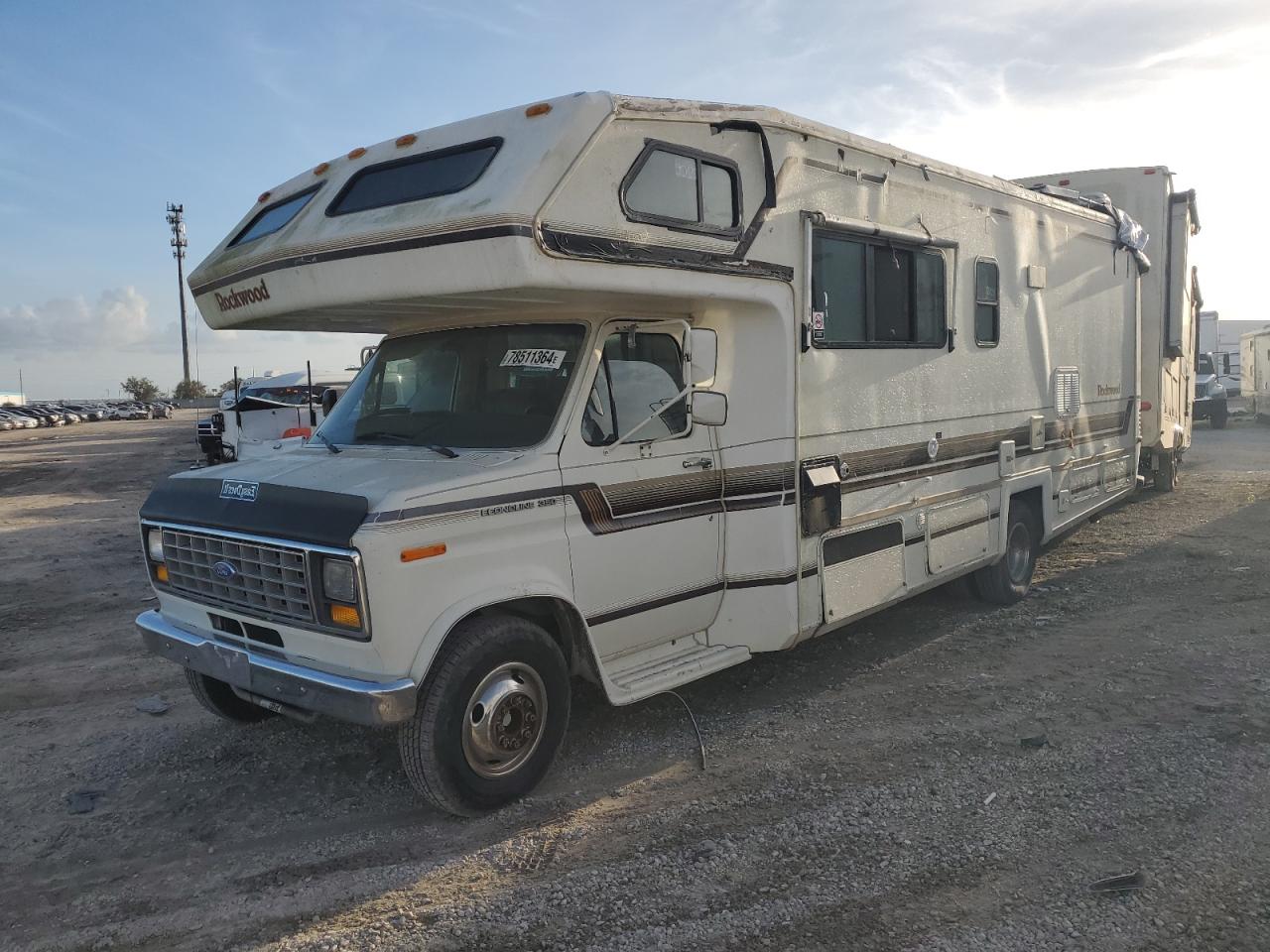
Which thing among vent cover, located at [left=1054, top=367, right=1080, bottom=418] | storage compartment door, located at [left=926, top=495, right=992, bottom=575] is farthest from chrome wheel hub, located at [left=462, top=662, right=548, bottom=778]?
vent cover, located at [left=1054, top=367, right=1080, bottom=418]

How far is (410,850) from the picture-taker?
4016mm

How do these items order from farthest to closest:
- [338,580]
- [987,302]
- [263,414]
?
1. [263,414]
2. [987,302]
3. [338,580]

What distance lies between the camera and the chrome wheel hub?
13.5 ft

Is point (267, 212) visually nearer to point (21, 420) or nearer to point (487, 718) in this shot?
point (487, 718)

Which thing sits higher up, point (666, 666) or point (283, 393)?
point (283, 393)

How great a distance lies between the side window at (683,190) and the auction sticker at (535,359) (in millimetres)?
745

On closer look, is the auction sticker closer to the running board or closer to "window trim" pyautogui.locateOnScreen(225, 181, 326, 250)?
"window trim" pyautogui.locateOnScreen(225, 181, 326, 250)

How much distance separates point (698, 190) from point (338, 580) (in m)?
2.50

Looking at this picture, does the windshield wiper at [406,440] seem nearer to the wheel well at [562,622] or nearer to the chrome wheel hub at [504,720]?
the wheel well at [562,622]

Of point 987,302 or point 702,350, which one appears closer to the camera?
point 702,350

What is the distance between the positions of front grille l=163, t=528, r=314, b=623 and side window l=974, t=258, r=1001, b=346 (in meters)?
4.95

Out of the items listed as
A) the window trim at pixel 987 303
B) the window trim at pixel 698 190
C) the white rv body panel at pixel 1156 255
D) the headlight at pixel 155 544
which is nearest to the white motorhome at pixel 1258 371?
the white rv body panel at pixel 1156 255

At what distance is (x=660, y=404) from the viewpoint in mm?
4742

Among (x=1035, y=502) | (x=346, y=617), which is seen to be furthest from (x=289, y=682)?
(x=1035, y=502)
